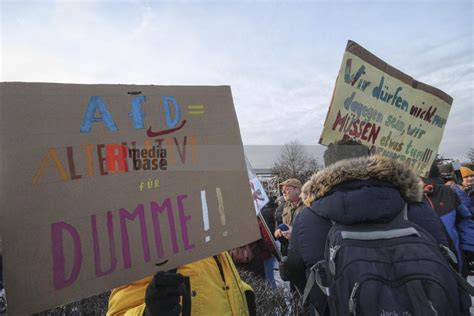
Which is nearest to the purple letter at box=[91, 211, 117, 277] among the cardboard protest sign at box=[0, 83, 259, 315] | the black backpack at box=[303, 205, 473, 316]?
the cardboard protest sign at box=[0, 83, 259, 315]

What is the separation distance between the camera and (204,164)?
164 cm

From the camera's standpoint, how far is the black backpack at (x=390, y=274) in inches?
57.6

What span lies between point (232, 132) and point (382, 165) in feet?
2.61

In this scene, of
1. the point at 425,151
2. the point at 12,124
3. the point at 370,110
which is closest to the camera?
the point at 12,124

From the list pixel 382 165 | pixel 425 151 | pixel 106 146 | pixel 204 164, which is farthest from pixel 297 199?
pixel 106 146

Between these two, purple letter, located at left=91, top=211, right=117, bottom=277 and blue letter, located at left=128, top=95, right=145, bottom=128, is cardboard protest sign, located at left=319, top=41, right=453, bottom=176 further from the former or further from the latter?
purple letter, located at left=91, top=211, right=117, bottom=277

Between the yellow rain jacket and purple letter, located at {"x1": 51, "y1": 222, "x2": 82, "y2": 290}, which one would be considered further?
the yellow rain jacket

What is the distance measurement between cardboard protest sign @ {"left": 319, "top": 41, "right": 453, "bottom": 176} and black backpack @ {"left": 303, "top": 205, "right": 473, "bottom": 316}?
1721mm

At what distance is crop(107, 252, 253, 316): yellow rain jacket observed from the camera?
60.6 inches

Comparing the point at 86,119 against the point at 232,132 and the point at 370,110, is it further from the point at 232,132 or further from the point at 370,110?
the point at 370,110

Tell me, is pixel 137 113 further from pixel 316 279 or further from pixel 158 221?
pixel 316 279

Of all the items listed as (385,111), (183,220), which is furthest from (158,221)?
(385,111)

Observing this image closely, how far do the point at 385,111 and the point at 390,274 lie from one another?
2534 millimetres

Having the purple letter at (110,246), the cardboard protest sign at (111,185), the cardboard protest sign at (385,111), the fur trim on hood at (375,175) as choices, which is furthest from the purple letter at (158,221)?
the cardboard protest sign at (385,111)
